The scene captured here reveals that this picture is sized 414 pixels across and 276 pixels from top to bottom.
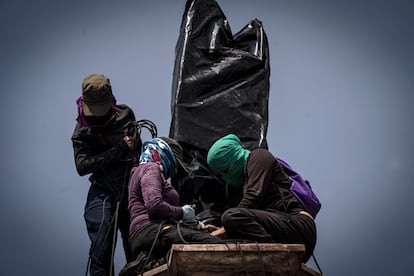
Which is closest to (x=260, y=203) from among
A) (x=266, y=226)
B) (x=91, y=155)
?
(x=266, y=226)

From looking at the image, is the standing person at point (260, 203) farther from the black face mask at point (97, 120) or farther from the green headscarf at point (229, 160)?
the black face mask at point (97, 120)

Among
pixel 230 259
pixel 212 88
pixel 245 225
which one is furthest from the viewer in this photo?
pixel 212 88

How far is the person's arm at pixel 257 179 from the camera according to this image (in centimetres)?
733

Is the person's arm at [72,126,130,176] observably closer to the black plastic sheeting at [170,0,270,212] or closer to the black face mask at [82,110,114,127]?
the black face mask at [82,110,114,127]

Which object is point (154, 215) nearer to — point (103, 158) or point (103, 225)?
point (103, 225)

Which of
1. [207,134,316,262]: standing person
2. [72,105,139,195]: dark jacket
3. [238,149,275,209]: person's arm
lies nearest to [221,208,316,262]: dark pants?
[207,134,316,262]: standing person

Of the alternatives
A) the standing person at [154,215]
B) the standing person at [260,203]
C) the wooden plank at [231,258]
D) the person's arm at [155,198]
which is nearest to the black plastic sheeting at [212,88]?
the standing person at [260,203]

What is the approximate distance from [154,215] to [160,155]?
0.70 metres

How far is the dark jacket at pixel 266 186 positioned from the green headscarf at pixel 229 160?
201mm

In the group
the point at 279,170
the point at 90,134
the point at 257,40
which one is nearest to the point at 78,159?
the point at 90,134

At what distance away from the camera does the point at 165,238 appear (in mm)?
7129

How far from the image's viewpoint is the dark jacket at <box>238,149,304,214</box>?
7.34 metres

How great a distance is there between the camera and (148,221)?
7312 millimetres

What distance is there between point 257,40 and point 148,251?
125 inches
